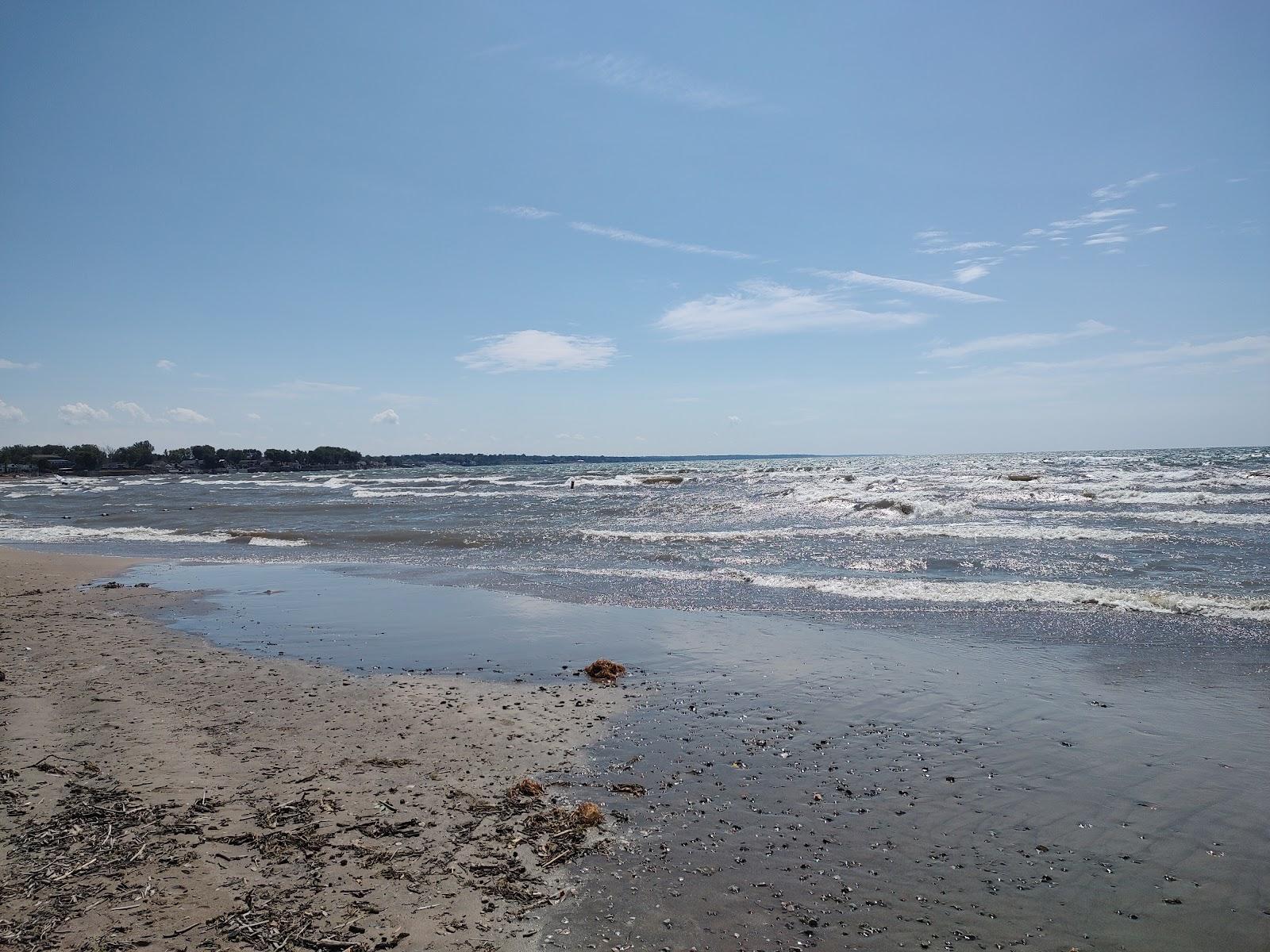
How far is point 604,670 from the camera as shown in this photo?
25.6ft

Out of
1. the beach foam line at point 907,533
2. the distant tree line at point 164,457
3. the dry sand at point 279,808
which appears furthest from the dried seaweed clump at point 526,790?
the distant tree line at point 164,457

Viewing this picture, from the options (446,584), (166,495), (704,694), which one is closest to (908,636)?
(704,694)

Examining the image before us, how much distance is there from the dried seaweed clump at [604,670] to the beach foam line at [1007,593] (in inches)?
236

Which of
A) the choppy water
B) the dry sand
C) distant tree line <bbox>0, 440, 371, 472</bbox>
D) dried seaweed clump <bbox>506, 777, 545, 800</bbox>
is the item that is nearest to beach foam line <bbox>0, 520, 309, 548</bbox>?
the choppy water

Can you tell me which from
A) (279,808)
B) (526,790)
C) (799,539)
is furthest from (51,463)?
(526,790)

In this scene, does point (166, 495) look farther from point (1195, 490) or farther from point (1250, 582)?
point (1195, 490)

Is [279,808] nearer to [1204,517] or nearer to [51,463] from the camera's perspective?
[1204,517]

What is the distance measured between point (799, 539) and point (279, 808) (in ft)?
59.2

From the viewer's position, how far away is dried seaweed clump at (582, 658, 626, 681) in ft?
25.4

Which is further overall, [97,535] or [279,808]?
[97,535]

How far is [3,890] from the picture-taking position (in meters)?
3.58

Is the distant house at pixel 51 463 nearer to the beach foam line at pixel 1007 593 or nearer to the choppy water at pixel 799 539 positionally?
the choppy water at pixel 799 539

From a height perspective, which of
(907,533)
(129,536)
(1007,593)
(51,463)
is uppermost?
(51,463)

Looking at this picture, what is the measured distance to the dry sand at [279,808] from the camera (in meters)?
3.46
